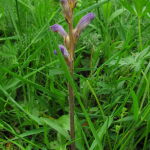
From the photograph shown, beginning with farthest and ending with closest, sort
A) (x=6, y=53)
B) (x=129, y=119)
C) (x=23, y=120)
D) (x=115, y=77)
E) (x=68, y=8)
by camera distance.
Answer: (x=6, y=53) → (x=115, y=77) → (x=23, y=120) → (x=129, y=119) → (x=68, y=8)

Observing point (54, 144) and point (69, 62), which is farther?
point (54, 144)

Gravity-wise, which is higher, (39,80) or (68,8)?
(68,8)

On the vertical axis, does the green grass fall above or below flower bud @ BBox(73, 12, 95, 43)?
below

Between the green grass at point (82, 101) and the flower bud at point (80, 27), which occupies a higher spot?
the flower bud at point (80, 27)

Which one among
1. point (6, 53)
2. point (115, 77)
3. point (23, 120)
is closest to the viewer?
point (23, 120)

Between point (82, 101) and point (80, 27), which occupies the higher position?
point (80, 27)

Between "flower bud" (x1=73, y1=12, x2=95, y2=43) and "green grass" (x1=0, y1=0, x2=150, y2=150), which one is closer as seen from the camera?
"flower bud" (x1=73, y1=12, x2=95, y2=43)

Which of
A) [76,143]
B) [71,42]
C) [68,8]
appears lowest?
[76,143]

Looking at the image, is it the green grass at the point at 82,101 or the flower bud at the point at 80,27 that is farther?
the green grass at the point at 82,101

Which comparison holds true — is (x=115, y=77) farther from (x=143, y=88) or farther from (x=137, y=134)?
(x=137, y=134)

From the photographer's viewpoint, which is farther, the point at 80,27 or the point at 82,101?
the point at 82,101

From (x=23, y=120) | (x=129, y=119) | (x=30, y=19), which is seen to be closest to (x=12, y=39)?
(x=30, y=19)
